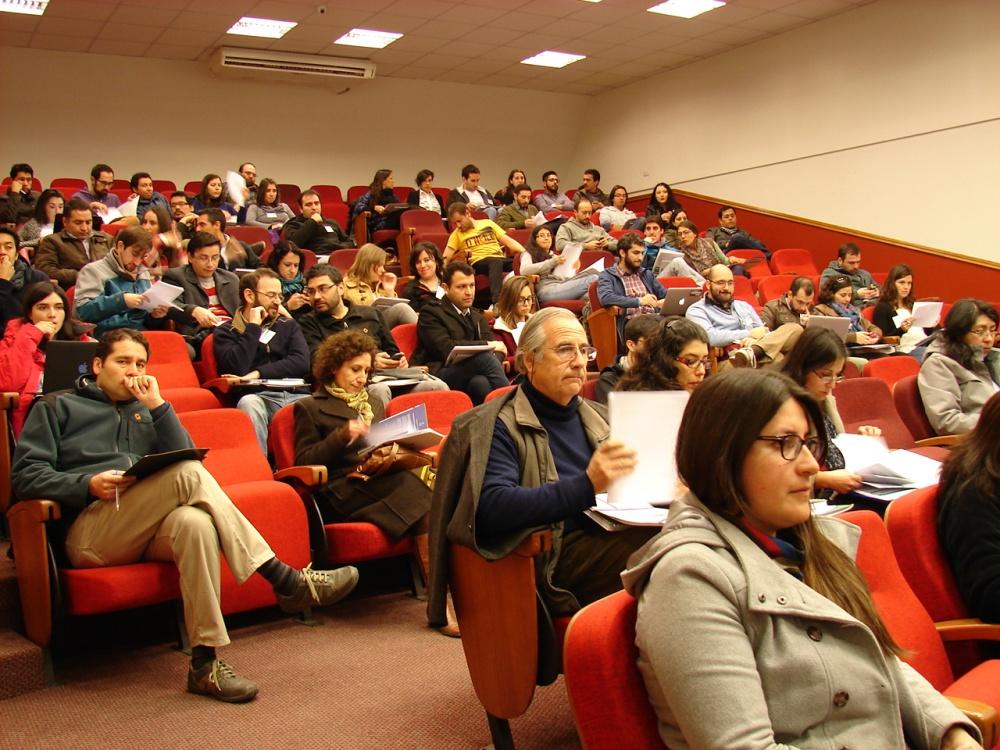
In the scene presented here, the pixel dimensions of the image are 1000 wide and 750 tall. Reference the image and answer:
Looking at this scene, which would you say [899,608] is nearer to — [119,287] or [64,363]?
[64,363]

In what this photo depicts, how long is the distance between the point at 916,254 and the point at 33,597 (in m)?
7.88

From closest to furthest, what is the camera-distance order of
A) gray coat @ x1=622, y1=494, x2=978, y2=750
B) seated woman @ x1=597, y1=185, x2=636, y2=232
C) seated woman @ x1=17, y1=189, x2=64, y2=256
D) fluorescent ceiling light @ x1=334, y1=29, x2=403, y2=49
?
1. gray coat @ x1=622, y1=494, x2=978, y2=750
2. seated woman @ x1=17, y1=189, x2=64, y2=256
3. fluorescent ceiling light @ x1=334, y1=29, x2=403, y2=49
4. seated woman @ x1=597, y1=185, x2=636, y2=232

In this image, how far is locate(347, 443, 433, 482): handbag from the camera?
3.07m

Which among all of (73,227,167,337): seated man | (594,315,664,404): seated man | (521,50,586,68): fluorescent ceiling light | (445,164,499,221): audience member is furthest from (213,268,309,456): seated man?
(521,50,586,68): fluorescent ceiling light

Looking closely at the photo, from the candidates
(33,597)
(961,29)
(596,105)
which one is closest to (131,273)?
(33,597)

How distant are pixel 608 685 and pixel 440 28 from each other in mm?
8733

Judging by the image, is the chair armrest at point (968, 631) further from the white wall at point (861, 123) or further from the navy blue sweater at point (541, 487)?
the white wall at point (861, 123)

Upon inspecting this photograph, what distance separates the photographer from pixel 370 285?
5195mm

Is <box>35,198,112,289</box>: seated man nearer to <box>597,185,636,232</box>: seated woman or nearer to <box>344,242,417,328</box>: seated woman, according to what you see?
<box>344,242,417,328</box>: seated woman

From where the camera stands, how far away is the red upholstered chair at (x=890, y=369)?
175 inches

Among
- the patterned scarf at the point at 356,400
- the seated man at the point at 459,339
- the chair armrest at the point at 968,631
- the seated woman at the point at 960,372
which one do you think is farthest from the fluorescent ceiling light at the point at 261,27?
the chair armrest at the point at 968,631

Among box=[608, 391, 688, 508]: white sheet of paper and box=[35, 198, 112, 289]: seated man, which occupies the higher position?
box=[35, 198, 112, 289]: seated man

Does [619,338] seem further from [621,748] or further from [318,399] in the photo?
[621,748]

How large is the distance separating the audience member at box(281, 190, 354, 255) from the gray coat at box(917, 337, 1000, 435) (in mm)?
4594
